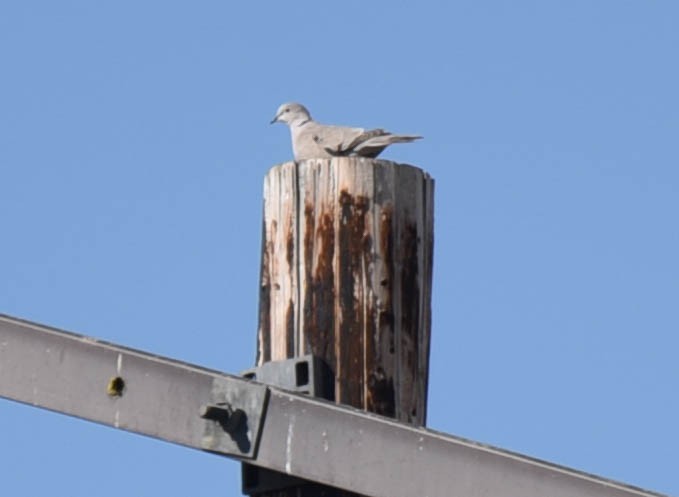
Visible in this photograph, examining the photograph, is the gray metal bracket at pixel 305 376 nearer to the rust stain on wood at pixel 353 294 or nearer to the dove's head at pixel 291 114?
the rust stain on wood at pixel 353 294

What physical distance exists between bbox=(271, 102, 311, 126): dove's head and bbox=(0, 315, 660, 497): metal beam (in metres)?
7.68

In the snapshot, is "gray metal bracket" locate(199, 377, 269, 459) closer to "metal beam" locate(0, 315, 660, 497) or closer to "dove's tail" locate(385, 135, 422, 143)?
"metal beam" locate(0, 315, 660, 497)

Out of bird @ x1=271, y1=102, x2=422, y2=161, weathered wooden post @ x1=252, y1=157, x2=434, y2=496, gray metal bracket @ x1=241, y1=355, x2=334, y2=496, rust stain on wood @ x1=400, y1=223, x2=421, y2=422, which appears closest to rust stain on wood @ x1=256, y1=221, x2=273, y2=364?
weathered wooden post @ x1=252, y1=157, x2=434, y2=496

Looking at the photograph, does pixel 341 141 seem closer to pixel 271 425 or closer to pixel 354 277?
pixel 354 277

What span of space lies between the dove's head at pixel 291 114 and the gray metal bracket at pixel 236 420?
307 inches

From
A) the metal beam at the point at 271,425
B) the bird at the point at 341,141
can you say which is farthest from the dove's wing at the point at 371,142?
the metal beam at the point at 271,425

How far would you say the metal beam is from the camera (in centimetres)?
381

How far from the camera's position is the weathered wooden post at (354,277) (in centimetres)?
473

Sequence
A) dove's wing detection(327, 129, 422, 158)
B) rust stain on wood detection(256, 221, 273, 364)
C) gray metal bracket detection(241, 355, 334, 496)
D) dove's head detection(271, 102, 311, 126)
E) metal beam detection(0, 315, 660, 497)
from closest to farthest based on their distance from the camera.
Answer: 1. metal beam detection(0, 315, 660, 497)
2. gray metal bracket detection(241, 355, 334, 496)
3. rust stain on wood detection(256, 221, 273, 364)
4. dove's wing detection(327, 129, 422, 158)
5. dove's head detection(271, 102, 311, 126)

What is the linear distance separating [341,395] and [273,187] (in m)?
0.66

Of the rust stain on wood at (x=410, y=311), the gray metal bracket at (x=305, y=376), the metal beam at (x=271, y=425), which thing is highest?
the rust stain on wood at (x=410, y=311)

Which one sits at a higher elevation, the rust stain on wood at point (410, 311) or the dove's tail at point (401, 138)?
the dove's tail at point (401, 138)

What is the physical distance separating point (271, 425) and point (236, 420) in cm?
8

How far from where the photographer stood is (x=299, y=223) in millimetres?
4926
